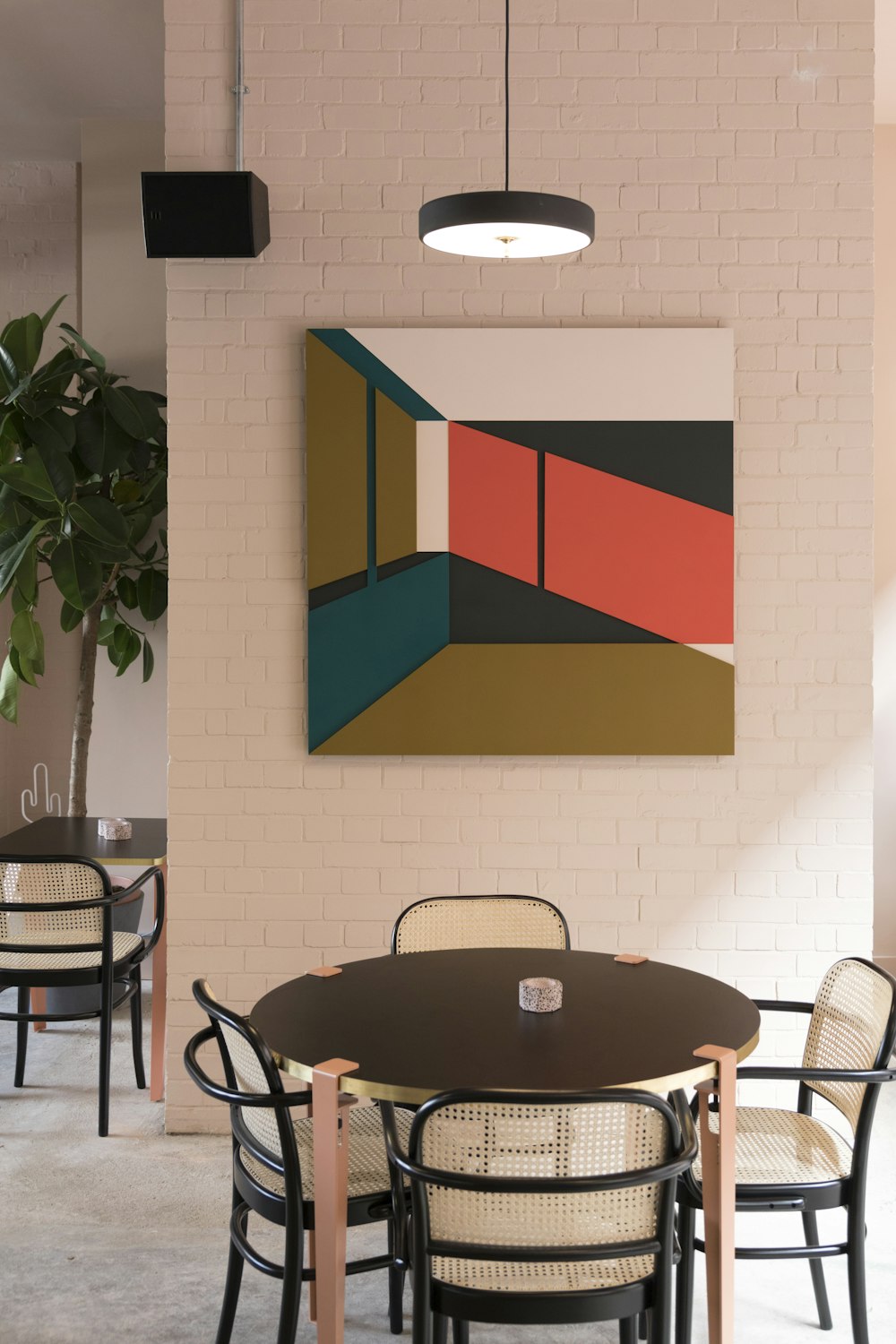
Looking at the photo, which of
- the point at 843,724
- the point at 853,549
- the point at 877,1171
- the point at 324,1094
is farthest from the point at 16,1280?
the point at 853,549

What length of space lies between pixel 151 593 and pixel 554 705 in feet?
7.48

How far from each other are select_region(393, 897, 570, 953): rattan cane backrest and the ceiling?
3681 millimetres

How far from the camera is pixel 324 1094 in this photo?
89.4 inches

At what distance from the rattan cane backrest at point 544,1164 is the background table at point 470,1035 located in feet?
0.31

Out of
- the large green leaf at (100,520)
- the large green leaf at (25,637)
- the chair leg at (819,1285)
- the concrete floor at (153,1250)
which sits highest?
the large green leaf at (100,520)

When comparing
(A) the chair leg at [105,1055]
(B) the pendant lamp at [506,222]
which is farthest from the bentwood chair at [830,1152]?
(A) the chair leg at [105,1055]

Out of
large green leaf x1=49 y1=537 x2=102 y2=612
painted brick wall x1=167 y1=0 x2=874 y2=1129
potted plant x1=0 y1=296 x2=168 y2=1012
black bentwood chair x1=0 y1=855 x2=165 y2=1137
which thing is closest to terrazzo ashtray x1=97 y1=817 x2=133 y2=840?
black bentwood chair x1=0 y1=855 x2=165 y2=1137

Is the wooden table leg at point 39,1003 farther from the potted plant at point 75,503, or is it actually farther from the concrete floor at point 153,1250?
the concrete floor at point 153,1250

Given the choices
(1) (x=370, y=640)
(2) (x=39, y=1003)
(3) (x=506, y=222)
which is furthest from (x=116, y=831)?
(3) (x=506, y=222)

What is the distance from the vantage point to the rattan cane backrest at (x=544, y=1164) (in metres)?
2.08

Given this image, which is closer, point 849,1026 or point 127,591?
point 849,1026

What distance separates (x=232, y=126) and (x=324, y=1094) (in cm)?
306

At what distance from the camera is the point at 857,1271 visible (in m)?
2.58

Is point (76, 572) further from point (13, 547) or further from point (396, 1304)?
point (396, 1304)
